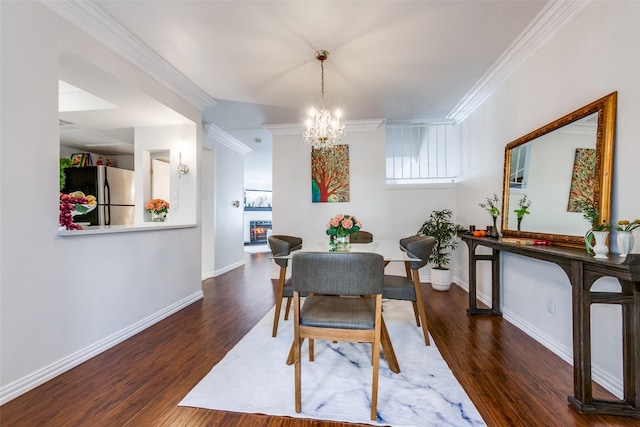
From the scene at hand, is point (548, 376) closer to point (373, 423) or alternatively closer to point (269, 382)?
point (373, 423)

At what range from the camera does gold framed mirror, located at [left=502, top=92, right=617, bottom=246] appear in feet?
5.27

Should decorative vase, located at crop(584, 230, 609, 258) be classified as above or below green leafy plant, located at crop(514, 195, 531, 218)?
Result: below

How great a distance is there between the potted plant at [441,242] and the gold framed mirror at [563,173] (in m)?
1.23

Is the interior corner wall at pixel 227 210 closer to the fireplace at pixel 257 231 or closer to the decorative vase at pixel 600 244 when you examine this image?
the fireplace at pixel 257 231

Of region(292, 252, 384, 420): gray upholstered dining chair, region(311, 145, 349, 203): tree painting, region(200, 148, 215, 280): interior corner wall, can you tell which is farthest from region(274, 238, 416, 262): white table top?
region(200, 148, 215, 280): interior corner wall

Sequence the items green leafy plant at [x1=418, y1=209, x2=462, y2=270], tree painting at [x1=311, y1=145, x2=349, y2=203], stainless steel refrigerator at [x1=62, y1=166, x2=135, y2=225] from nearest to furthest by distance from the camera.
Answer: green leafy plant at [x1=418, y1=209, x2=462, y2=270], stainless steel refrigerator at [x1=62, y1=166, x2=135, y2=225], tree painting at [x1=311, y1=145, x2=349, y2=203]

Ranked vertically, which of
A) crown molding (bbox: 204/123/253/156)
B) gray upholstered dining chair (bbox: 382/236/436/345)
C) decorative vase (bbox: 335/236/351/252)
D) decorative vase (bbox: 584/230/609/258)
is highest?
crown molding (bbox: 204/123/253/156)

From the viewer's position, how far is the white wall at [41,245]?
1.52m

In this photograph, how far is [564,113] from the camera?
77.2 inches

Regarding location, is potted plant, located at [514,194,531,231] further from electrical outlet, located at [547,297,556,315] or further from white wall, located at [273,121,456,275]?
white wall, located at [273,121,456,275]

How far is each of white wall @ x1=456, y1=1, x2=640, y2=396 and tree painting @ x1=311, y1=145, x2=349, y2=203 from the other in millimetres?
1981

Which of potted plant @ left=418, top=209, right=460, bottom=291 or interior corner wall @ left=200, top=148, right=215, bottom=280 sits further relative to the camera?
interior corner wall @ left=200, top=148, right=215, bottom=280

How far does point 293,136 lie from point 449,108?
242 centimetres

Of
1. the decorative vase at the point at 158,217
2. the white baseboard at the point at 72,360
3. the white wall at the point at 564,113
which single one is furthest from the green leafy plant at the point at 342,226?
the decorative vase at the point at 158,217
